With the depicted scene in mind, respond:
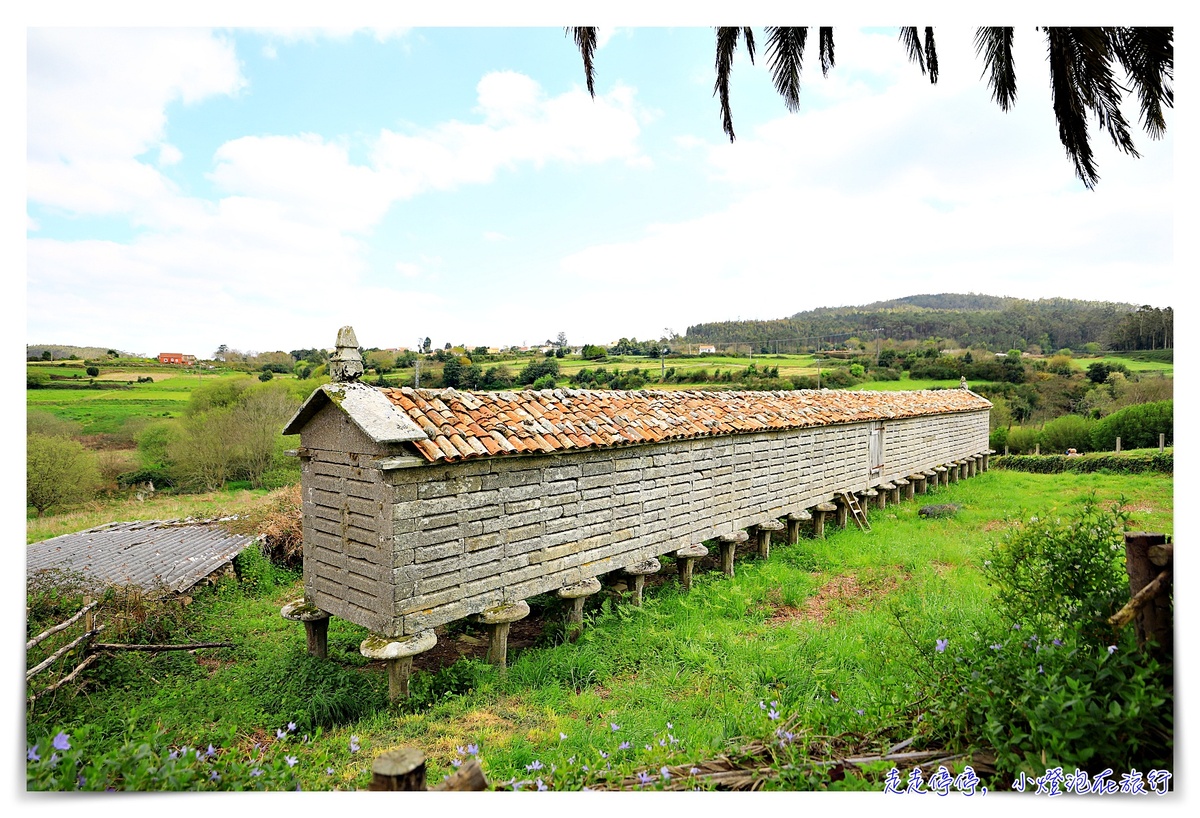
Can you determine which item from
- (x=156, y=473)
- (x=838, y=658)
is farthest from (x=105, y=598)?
(x=156, y=473)

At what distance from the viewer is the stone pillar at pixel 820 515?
35.3 ft

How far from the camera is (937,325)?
24.3m

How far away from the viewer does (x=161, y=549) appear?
10539 mm

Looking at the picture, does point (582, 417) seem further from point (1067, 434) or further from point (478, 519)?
point (1067, 434)

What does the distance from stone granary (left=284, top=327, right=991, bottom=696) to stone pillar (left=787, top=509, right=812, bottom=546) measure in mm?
833

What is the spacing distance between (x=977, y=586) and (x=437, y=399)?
6.69m

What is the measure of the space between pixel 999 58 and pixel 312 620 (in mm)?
7251

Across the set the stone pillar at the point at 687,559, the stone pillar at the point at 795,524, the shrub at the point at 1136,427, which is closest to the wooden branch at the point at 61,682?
the stone pillar at the point at 687,559

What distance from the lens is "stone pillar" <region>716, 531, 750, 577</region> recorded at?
27.8 feet

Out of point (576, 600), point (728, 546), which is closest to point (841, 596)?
point (728, 546)

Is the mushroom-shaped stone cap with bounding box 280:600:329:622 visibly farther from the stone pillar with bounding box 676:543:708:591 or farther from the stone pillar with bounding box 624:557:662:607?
the stone pillar with bounding box 676:543:708:591

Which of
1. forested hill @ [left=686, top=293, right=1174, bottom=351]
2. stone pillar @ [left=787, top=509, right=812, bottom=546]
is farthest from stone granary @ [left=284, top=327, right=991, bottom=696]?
forested hill @ [left=686, top=293, right=1174, bottom=351]

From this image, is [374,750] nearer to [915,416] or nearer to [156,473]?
[915,416]

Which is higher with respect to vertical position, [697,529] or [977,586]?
[697,529]
